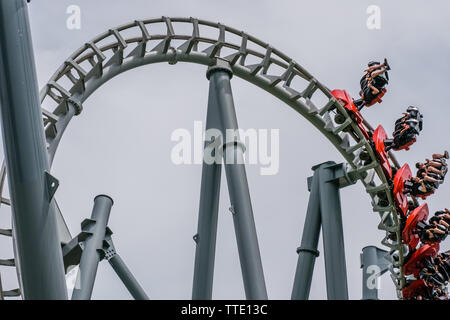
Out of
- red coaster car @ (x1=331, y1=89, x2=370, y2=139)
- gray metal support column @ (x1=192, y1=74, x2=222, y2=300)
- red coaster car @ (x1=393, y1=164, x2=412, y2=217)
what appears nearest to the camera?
gray metal support column @ (x1=192, y1=74, x2=222, y2=300)

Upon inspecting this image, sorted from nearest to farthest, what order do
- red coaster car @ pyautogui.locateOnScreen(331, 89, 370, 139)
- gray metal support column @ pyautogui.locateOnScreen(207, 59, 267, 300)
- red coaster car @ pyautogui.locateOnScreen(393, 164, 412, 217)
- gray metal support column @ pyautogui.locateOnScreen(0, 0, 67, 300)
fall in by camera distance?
gray metal support column @ pyautogui.locateOnScreen(0, 0, 67, 300)
gray metal support column @ pyautogui.locateOnScreen(207, 59, 267, 300)
red coaster car @ pyautogui.locateOnScreen(393, 164, 412, 217)
red coaster car @ pyautogui.locateOnScreen(331, 89, 370, 139)

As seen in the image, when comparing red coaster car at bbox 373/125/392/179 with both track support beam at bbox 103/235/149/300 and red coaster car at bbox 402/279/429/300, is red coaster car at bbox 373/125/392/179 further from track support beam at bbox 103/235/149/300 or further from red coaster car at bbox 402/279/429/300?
track support beam at bbox 103/235/149/300

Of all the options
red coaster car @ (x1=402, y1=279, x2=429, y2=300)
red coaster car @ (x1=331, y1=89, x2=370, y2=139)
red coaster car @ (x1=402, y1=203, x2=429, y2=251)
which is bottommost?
red coaster car @ (x1=402, y1=279, x2=429, y2=300)

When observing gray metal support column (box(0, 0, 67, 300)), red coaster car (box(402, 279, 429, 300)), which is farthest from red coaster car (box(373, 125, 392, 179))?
gray metal support column (box(0, 0, 67, 300))

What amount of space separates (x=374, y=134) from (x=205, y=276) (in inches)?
93.0

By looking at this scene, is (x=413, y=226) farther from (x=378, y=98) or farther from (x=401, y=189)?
(x=378, y=98)

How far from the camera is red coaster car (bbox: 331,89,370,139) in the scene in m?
8.12

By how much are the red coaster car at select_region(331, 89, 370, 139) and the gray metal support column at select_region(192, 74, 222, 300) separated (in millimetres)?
1382

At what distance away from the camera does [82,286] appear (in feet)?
20.3

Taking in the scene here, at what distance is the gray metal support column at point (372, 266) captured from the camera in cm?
787

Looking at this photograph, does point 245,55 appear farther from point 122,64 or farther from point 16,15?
point 16,15

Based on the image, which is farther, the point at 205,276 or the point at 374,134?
the point at 374,134
